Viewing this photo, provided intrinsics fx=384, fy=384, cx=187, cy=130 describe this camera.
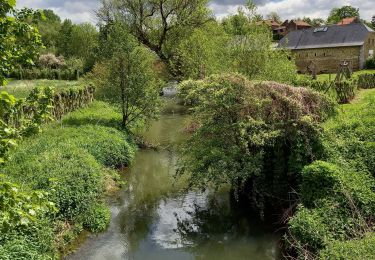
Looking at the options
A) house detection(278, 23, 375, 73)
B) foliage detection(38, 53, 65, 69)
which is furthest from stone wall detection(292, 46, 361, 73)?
foliage detection(38, 53, 65, 69)

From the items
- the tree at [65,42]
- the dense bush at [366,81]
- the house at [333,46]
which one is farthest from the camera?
the tree at [65,42]

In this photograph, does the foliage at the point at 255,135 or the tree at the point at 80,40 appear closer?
the foliage at the point at 255,135

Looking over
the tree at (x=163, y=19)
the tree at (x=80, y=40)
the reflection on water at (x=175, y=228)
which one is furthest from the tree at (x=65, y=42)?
the reflection on water at (x=175, y=228)

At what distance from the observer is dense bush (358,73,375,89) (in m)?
35.2

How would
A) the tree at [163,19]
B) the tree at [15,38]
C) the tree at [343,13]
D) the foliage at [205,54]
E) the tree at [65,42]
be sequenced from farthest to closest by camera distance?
the tree at [343,13]
the tree at [65,42]
the tree at [163,19]
the foliage at [205,54]
the tree at [15,38]

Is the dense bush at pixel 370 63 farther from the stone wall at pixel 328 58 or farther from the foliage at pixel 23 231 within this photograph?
the foliage at pixel 23 231

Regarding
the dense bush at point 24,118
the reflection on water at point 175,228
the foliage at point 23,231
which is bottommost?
the reflection on water at point 175,228

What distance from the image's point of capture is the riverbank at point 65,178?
10.4m

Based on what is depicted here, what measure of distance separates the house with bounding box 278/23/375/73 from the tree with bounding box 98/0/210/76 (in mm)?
14044

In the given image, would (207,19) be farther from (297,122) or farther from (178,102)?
(297,122)

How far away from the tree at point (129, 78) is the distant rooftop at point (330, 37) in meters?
31.1

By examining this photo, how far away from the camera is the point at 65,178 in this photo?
Result: 13227 mm

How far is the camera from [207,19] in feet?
142

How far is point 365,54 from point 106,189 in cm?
4784
